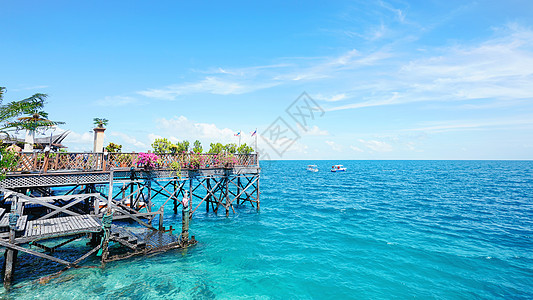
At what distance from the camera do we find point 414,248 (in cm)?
1634

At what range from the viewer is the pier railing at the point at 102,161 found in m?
13.5

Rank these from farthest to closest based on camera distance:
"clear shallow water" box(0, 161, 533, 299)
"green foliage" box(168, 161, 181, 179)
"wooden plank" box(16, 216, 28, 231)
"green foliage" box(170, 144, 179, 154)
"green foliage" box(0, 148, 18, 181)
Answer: "green foliage" box(170, 144, 179, 154)
"green foliage" box(168, 161, 181, 179)
"green foliage" box(0, 148, 18, 181)
"clear shallow water" box(0, 161, 533, 299)
"wooden plank" box(16, 216, 28, 231)

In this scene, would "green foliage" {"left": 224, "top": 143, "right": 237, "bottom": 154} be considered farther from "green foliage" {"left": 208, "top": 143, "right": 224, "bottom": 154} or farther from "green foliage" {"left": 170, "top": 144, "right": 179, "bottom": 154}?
"green foliage" {"left": 170, "top": 144, "right": 179, "bottom": 154}

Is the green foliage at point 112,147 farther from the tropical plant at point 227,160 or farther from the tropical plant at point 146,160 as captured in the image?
the tropical plant at point 227,160

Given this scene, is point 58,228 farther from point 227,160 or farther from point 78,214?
point 227,160

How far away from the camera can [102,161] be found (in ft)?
50.8

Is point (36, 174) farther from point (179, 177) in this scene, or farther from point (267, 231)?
point (267, 231)

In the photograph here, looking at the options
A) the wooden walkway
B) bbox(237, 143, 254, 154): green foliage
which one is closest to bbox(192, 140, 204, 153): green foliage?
bbox(237, 143, 254, 154): green foliage

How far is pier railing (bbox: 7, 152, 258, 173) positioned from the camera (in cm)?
1347

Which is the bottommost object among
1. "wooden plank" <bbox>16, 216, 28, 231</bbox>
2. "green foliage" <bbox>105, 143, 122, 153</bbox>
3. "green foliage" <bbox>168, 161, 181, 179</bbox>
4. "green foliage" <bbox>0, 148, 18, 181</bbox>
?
"wooden plank" <bbox>16, 216, 28, 231</bbox>

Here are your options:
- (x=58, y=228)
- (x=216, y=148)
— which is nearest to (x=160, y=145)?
(x=216, y=148)

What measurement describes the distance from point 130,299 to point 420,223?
73.9 ft

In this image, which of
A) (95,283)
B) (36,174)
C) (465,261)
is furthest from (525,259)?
(36,174)

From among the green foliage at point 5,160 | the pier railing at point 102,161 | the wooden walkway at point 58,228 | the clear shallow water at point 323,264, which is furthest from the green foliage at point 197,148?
the green foliage at point 5,160
